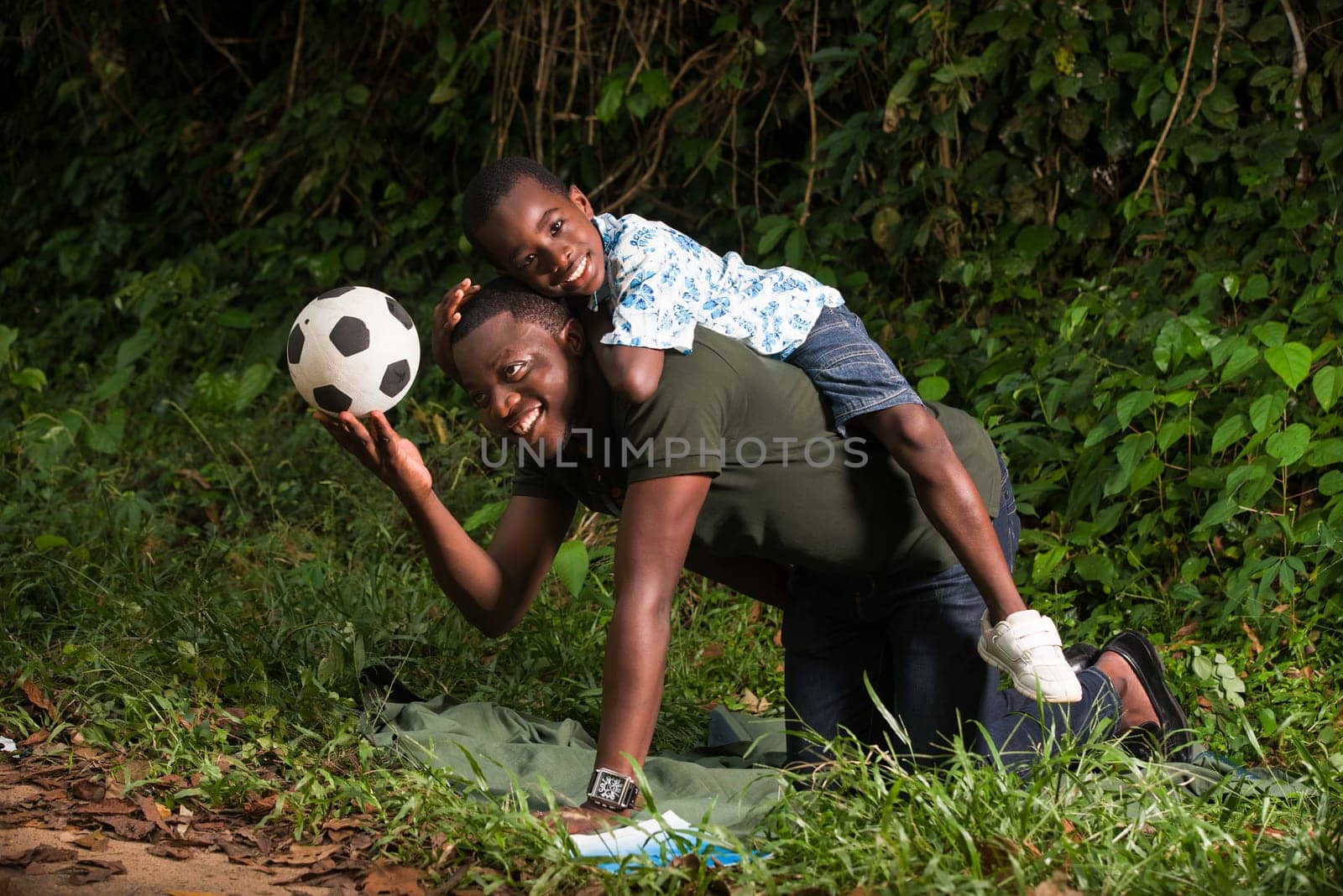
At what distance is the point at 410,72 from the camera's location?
6184 mm

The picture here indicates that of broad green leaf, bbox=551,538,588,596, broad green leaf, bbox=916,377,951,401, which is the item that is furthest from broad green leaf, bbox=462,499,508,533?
broad green leaf, bbox=916,377,951,401

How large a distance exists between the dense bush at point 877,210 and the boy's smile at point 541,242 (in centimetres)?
184

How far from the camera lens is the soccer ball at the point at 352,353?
279cm

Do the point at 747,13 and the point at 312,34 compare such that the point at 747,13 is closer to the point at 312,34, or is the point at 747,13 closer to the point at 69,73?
the point at 312,34

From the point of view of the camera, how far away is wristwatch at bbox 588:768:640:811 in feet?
7.90

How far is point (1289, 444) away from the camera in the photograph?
363 centimetres

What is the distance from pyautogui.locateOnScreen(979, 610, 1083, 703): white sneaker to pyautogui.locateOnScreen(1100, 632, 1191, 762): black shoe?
22.8 inches

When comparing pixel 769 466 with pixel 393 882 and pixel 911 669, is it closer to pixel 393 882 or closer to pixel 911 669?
pixel 911 669

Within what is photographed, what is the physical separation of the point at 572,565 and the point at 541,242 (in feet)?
3.90

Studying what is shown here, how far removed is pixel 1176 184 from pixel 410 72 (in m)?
3.52

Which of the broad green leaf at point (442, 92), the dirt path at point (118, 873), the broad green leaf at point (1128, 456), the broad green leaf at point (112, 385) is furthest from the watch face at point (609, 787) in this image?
the broad green leaf at point (112, 385)

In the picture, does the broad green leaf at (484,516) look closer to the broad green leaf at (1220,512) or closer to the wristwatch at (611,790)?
the wristwatch at (611,790)

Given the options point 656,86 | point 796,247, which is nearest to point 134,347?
point 656,86

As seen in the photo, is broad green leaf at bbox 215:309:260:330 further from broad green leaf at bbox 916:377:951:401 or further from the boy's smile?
the boy's smile
